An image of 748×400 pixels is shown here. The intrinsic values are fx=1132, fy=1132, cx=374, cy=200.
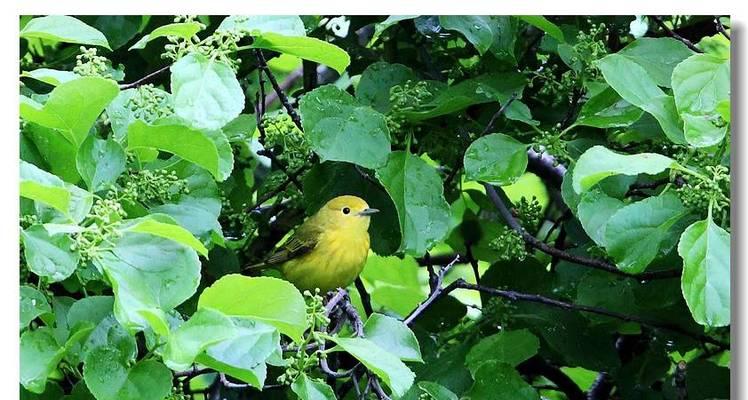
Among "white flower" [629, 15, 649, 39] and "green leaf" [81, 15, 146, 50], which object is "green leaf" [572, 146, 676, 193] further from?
"green leaf" [81, 15, 146, 50]

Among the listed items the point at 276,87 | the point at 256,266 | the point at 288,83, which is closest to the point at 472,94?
the point at 276,87

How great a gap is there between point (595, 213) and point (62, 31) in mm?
1195

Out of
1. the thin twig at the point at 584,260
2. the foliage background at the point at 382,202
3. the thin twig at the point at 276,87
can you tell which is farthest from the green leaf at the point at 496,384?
the thin twig at the point at 276,87

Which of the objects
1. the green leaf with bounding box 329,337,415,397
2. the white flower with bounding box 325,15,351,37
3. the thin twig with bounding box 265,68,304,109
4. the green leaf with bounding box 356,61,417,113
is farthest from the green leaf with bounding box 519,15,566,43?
the thin twig with bounding box 265,68,304,109

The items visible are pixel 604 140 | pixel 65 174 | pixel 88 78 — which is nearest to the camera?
pixel 88 78

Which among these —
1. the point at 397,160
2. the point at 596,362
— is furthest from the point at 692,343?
the point at 397,160

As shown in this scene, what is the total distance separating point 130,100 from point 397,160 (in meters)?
0.76

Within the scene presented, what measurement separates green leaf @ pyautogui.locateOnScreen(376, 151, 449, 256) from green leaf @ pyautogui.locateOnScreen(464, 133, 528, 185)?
121 millimetres

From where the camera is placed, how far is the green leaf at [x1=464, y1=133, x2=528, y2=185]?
2.68m

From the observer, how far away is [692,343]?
328 cm

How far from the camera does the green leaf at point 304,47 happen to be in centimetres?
234

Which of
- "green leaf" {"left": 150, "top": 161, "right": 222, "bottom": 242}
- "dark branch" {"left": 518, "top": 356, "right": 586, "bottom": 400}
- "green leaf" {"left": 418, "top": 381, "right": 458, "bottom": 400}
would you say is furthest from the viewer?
"dark branch" {"left": 518, "top": 356, "right": 586, "bottom": 400}

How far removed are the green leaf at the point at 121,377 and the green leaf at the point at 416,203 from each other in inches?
33.0
